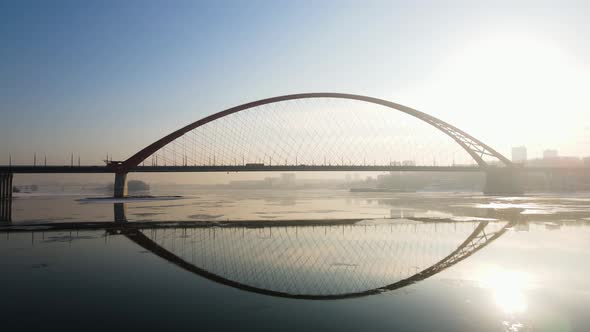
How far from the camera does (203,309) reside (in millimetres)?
7688

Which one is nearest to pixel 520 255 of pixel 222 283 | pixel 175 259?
pixel 222 283

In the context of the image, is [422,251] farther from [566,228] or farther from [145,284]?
[566,228]

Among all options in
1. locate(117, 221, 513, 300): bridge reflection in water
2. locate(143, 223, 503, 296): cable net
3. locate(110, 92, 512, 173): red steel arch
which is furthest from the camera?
locate(110, 92, 512, 173): red steel arch

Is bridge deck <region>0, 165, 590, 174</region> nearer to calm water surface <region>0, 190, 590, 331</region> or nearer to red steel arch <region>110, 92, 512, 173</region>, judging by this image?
red steel arch <region>110, 92, 512, 173</region>

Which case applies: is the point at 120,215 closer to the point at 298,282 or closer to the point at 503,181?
the point at 298,282

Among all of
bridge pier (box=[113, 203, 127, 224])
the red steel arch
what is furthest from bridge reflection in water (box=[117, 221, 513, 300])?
the red steel arch

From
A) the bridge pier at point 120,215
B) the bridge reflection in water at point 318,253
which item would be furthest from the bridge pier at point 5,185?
the bridge reflection in water at point 318,253

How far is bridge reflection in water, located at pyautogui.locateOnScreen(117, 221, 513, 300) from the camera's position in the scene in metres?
9.91

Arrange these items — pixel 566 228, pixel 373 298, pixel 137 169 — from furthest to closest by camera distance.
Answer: pixel 137 169 → pixel 566 228 → pixel 373 298

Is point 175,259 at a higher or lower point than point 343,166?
lower

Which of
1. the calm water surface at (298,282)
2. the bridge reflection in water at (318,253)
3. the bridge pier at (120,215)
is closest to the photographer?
the calm water surface at (298,282)

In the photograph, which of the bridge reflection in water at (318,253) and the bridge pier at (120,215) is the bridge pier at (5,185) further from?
the bridge reflection in water at (318,253)

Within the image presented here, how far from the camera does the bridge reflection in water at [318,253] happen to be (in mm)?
9906

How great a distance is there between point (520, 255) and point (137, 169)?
7176 cm
